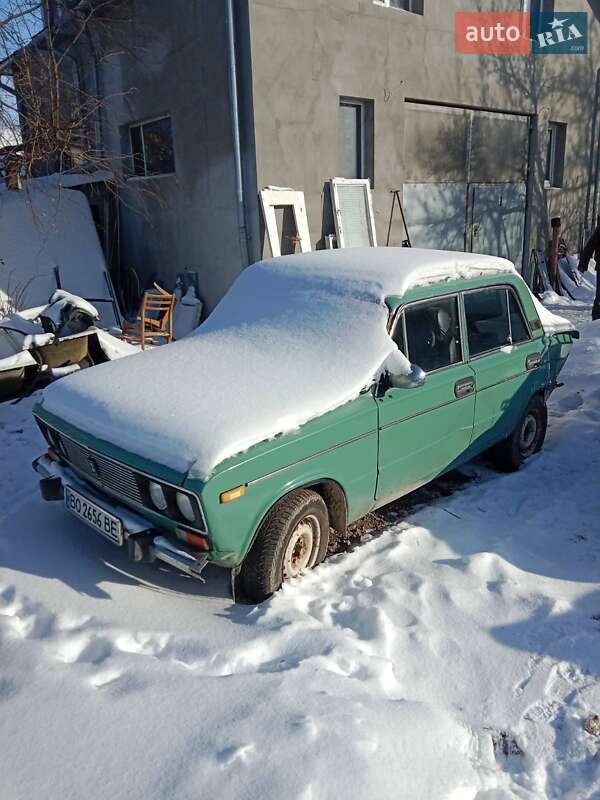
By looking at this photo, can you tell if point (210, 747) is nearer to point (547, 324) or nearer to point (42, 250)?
point (547, 324)

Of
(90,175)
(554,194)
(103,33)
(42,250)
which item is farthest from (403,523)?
(554,194)

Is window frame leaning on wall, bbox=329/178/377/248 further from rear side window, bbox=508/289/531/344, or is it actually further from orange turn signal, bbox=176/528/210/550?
orange turn signal, bbox=176/528/210/550

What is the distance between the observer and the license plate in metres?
3.22

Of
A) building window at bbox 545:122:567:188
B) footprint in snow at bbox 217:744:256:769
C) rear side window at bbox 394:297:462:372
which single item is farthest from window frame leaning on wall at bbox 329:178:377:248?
footprint in snow at bbox 217:744:256:769

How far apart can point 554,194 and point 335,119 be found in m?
7.11

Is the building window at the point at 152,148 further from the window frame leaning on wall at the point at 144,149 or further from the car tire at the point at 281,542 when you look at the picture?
the car tire at the point at 281,542

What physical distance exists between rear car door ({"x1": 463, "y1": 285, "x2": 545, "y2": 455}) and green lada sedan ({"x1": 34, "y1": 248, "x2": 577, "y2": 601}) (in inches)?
0.6

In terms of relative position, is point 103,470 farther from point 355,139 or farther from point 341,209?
point 355,139

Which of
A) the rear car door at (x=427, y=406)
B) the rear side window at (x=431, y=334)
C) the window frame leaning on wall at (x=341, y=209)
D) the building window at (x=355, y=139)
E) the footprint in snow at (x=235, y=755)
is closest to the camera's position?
the footprint in snow at (x=235, y=755)

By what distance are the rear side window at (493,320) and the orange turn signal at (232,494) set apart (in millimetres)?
2154

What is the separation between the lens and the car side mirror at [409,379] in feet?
11.8

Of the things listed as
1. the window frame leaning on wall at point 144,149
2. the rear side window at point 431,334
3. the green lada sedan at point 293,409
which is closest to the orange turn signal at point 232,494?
the green lada sedan at point 293,409

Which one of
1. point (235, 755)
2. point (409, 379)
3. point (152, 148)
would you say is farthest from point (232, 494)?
point (152, 148)

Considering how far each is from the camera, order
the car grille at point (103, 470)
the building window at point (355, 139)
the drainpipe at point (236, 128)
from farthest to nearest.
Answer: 1. the building window at point (355, 139)
2. the drainpipe at point (236, 128)
3. the car grille at point (103, 470)
